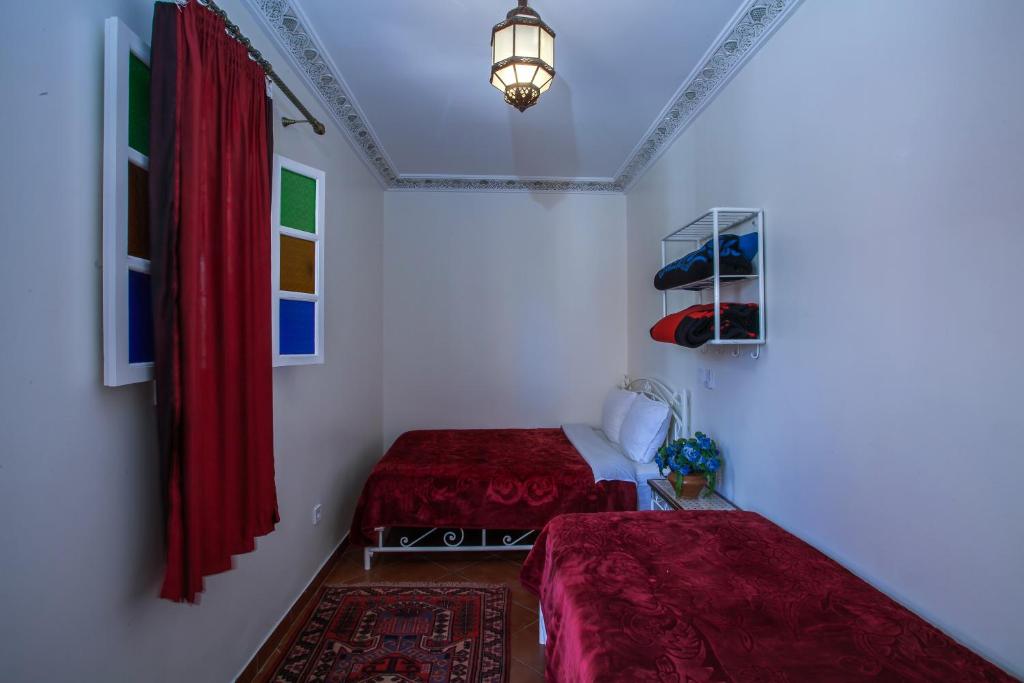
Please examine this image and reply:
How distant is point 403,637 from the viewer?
204cm

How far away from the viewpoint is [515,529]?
2.62 metres

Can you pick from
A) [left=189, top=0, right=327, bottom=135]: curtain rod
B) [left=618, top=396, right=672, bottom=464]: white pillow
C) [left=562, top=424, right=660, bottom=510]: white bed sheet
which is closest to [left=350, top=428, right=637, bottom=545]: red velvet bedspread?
[left=562, top=424, right=660, bottom=510]: white bed sheet

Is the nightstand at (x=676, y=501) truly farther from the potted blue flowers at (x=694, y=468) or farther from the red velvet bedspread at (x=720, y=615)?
the red velvet bedspread at (x=720, y=615)

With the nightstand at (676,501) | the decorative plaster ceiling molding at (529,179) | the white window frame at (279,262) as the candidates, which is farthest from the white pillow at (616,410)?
the white window frame at (279,262)

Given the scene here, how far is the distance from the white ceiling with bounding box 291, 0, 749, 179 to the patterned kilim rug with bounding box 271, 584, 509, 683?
112 inches

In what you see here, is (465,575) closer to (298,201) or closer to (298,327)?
(298,327)

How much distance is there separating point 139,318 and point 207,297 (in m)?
0.16

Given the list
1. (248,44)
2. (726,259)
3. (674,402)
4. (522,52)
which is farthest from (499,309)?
(248,44)

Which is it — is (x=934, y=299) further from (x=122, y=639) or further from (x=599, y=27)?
(x=122, y=639)

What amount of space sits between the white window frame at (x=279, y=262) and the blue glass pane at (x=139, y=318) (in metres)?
0.42

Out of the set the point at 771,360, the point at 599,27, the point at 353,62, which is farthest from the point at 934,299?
the point at 353,62

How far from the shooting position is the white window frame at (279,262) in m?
1.67

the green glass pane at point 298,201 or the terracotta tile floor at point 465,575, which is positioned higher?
the green glass pane at point 298,201

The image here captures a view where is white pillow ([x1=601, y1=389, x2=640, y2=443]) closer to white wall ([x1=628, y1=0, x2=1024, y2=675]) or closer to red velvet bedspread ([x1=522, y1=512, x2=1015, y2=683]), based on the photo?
white wall ([x1=628, y1=0, x2=1024, y2=675])
